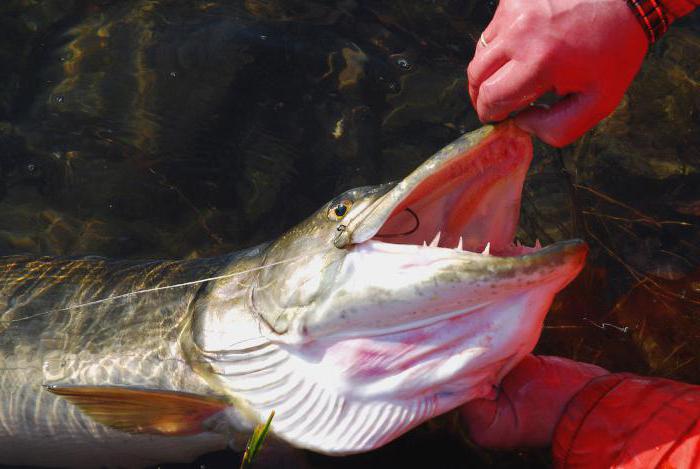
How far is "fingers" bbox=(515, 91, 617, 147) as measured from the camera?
2.12 m

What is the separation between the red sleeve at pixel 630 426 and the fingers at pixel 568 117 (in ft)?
3.65

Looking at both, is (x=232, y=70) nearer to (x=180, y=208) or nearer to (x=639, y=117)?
(x=180, y=208)

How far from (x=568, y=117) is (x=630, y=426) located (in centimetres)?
122

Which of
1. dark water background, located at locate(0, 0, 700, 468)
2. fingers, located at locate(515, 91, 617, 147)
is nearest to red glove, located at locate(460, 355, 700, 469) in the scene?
fingers, located at locate(515, 91, 617, 147)

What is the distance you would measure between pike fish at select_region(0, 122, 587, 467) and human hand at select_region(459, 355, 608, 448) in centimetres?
37

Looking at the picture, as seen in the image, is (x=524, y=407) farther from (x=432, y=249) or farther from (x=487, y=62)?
(x=487, y=62)

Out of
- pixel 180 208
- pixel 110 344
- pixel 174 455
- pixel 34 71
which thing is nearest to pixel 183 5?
pixel 34 71

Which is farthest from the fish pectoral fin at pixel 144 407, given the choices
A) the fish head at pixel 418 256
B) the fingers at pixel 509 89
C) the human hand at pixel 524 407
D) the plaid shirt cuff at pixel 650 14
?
the plaid shirt cuff at pixel 650 14

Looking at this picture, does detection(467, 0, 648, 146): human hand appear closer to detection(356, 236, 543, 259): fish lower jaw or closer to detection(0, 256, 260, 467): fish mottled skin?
detection(356, 236, 543, 259): fish lower jaw

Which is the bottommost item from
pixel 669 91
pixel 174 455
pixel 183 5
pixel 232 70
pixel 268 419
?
pixel 174 455

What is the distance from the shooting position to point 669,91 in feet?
14.6

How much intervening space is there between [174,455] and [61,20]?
10.5 ft

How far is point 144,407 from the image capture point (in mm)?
2645

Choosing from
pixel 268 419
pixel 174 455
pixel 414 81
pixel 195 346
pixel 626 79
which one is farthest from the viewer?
pixel 414 81
